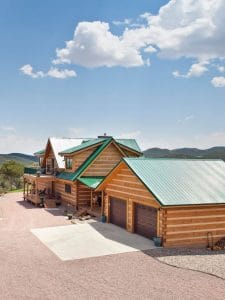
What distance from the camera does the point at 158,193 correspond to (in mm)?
19812

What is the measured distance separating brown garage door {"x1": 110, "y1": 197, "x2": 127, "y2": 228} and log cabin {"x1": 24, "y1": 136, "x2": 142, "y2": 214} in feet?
12.4

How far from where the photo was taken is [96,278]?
14727mm

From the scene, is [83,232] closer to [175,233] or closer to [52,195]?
[175,233]

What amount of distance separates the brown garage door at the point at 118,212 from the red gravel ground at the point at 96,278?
22.1 feet

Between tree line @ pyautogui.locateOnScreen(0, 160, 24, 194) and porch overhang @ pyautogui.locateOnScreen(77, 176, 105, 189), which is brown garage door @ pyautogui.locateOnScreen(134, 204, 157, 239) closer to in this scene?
porch overhang @ pyautogui.locateOnScreen(77, 176, 105, 189)

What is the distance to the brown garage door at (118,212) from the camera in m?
25.0

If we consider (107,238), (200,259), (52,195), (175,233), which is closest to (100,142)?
(52,195)

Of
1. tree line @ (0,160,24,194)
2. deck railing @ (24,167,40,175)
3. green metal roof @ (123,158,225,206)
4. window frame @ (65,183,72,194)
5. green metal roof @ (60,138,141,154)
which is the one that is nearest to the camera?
green metal roof @ (123,158,225,206)

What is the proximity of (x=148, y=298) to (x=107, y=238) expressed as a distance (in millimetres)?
9216

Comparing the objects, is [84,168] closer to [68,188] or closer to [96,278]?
[68,188]

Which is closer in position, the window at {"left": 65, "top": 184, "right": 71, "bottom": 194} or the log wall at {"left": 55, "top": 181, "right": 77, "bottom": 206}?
the log wall at {"left": 55, "top": 181, "right": 77, "bottom": 206}

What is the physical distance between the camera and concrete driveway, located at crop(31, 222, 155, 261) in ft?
61.7

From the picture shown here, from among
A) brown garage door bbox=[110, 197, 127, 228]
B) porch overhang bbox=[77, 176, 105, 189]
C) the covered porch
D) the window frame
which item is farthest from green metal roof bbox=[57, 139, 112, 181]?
brown garage door bbox=[110, 197, 127, 228]

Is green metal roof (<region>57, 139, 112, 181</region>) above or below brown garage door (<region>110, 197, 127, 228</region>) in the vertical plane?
above
